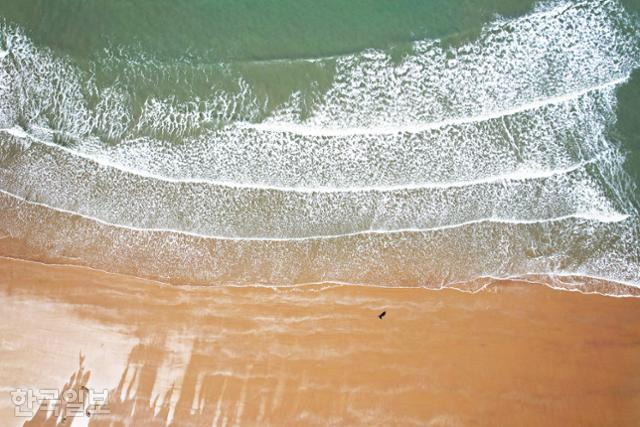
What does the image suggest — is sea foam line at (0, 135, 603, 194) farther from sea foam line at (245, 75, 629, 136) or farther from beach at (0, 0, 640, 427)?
sea foam line at (245, 75, 629, 136)

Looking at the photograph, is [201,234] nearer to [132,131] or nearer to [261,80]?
[132,131]

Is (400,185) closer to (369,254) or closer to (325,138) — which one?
(369,254)

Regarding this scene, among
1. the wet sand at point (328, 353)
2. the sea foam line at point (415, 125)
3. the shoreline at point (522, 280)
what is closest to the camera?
the wet sand at point (328, 353)

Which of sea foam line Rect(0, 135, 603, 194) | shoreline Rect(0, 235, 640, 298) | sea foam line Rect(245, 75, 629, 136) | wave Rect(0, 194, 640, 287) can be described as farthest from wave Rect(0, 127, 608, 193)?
shoreline Rect(0, 235, 640, 298)

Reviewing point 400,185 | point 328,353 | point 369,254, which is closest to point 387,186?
point 400,185

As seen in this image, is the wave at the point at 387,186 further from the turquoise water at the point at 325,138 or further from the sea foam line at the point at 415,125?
the sea foam line at the point at 415,125

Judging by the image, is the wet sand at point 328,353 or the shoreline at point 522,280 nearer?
the wet sand at point 328,353

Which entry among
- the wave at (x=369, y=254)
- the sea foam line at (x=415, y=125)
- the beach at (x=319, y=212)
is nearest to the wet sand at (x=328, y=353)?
the beach at (x=319, y=212)
